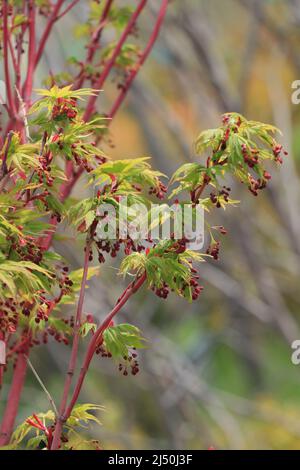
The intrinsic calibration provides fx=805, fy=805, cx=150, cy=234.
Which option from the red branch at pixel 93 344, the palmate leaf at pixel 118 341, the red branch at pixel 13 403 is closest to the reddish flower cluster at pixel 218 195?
the red branch at pixel 93 344

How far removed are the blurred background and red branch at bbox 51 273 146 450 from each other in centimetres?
181

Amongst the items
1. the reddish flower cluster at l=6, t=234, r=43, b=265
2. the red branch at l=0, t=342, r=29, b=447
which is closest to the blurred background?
the red branch at l=0, t=342, r=29, b=447

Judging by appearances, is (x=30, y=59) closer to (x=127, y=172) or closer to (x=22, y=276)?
(x=127, y=172)

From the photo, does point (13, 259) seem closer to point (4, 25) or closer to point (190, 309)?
point (4, 25)

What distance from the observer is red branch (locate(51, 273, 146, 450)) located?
185 centimetres

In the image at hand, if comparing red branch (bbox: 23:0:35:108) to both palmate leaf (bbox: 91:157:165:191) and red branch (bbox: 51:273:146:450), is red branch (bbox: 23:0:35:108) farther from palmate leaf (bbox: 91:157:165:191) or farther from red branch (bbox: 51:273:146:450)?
red branch (bbox: 51:273:146:450)

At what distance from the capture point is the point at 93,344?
6.18ft

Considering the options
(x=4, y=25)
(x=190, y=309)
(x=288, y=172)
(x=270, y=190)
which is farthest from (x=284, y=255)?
(x=4, y=25)

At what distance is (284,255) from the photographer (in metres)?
8.07

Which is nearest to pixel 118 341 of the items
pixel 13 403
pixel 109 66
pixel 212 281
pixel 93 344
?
pixel 93 344

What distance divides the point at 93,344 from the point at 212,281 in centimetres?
423
